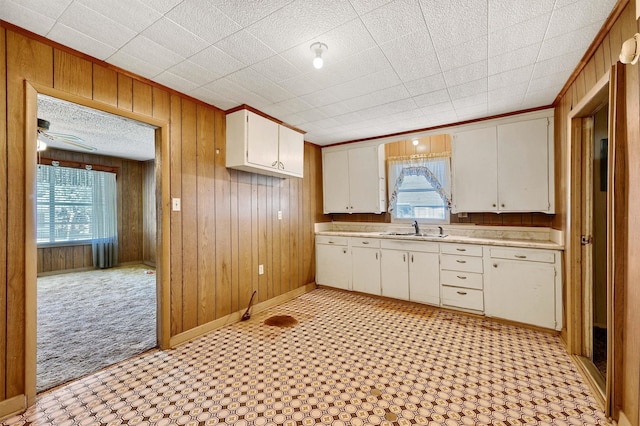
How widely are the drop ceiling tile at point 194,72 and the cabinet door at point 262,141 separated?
0.64 m

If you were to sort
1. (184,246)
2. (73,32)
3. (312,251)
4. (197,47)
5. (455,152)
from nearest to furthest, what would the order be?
(73,32), (197,47), (184,246), (455,152), (312,251)

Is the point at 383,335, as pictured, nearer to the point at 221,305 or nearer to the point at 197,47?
the point at 221,305

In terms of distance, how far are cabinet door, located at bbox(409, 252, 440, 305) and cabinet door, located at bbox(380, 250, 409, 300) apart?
0.07m

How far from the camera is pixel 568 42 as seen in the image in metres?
1.90

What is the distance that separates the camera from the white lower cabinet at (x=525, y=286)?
9.16 feet

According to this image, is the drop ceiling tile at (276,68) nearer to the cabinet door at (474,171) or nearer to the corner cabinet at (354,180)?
the corner cabinet at (354,180)

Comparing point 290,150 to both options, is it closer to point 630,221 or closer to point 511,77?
point 511,77

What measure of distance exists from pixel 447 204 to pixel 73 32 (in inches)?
162

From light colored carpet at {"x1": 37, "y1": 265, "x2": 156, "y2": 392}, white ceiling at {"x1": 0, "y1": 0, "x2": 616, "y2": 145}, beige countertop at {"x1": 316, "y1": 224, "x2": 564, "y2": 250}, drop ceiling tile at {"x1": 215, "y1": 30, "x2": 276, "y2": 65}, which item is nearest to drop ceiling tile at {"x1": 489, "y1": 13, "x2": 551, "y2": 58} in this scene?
white ceiling at {"x1": 0, "y1": 0, "x2": 616, "y2": 145}

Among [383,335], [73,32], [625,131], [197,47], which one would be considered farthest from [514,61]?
[73,32]

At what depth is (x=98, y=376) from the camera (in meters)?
2.15

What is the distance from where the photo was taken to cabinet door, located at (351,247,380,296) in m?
3.96

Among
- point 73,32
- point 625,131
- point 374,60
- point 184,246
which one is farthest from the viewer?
point 184,246

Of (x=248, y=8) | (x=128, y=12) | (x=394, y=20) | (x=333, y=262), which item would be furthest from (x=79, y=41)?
(x=333, y=262)
